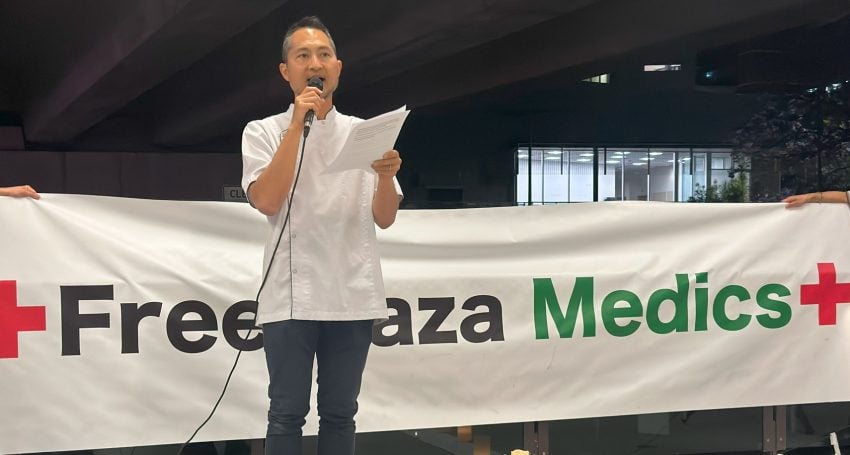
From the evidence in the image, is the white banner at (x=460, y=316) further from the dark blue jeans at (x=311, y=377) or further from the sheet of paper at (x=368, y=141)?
the sheet of paper at (x=368, y=141)

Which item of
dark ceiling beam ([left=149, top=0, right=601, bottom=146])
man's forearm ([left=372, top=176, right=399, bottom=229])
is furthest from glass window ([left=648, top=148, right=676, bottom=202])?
man's forearm ([left=372, top=176, right=399, bottom=229])

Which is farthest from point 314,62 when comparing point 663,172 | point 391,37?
point 663,172

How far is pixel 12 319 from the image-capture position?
271 centimetres

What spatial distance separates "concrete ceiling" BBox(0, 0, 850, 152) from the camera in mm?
6824

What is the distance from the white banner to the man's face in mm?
1202

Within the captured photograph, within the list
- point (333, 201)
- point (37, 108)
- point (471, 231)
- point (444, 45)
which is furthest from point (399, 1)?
point (37, 108)

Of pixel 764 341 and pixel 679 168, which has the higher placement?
pixel 679 168

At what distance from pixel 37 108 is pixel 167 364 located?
1174 cm

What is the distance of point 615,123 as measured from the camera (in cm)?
1756

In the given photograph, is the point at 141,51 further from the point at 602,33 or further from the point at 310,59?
the point at 310,59

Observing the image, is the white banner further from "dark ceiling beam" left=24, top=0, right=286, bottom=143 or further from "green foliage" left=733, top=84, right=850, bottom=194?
"green foliage" left=733, top=84, right=850, bottom=194

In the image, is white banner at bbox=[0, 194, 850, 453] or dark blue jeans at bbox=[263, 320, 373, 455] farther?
white banner at bbox=[0, 194, 850, 453]

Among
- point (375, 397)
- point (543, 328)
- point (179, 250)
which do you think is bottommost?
point (375, 397)

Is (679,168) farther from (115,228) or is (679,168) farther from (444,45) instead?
(115,228)
